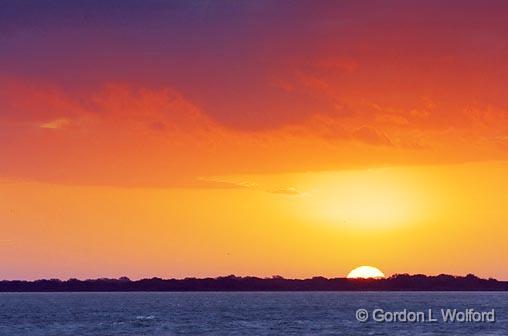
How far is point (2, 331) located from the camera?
404 ft

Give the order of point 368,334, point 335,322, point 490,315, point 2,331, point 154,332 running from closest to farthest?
point 368,334, point 154,332, point 2,331, point 335,322, point 490,315

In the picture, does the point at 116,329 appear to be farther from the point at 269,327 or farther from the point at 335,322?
the point at 335,322

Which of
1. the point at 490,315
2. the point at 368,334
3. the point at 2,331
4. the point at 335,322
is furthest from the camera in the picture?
the point at 490,315

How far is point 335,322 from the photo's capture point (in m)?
136

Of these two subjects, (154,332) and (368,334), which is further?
(154,332)

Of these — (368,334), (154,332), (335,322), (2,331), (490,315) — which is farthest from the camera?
(490,315)

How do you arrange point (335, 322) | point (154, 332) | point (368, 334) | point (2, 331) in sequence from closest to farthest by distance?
point (368, 334), point (154, 332), point (2, 331), point (335, 322)

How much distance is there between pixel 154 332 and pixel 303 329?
18.2 m

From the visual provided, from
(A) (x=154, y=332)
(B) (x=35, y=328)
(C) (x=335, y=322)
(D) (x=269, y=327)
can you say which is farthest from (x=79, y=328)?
(C) (x=335, y=322)

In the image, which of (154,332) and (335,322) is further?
(335,322)

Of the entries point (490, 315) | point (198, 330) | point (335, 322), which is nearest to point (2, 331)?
point (198, 330)

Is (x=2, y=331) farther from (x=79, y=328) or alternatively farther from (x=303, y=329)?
(x=303, y=329)

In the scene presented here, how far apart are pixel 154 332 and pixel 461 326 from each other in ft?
129

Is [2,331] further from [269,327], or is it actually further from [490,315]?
[490,315]
